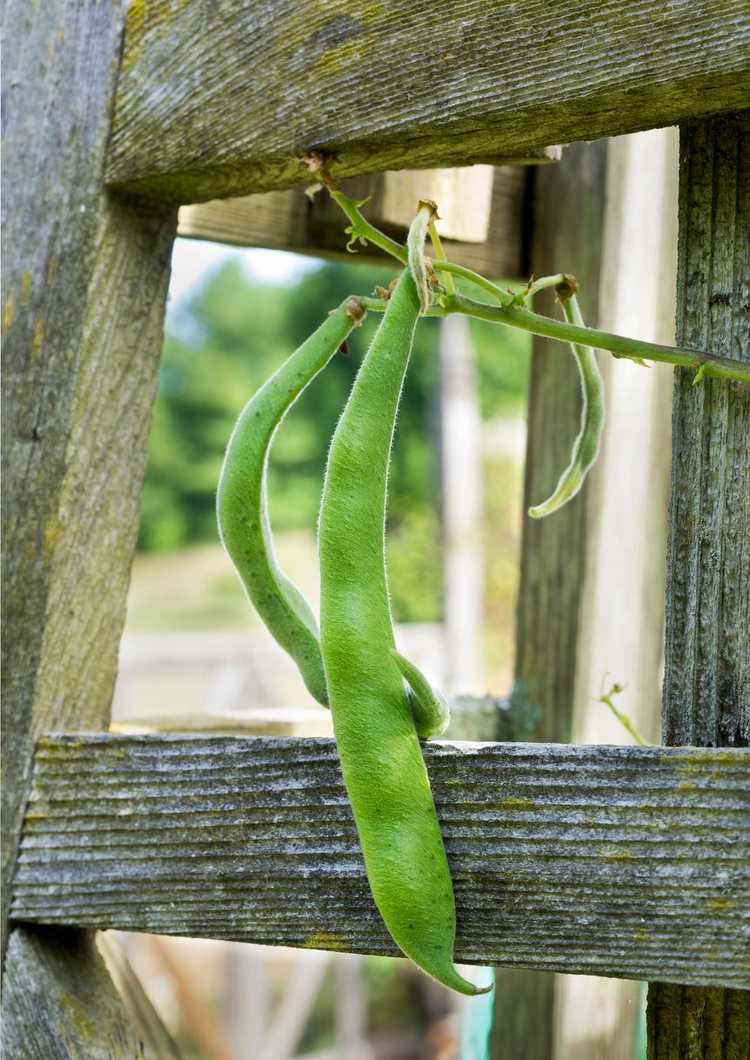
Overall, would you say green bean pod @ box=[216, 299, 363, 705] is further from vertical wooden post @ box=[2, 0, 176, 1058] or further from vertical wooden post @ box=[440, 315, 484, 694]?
vertical wooden post @ box=[440, 315, 484, 694]

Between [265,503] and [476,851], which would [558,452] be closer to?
[265,503]

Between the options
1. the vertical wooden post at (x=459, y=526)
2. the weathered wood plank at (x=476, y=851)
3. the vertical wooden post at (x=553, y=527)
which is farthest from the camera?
the vertical wooden post at (x=459, y=526)

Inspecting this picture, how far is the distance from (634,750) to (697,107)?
1.36 ft

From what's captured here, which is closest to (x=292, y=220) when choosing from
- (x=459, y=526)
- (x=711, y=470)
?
(x=711, y=470)

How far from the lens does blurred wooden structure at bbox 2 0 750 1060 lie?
0.74m

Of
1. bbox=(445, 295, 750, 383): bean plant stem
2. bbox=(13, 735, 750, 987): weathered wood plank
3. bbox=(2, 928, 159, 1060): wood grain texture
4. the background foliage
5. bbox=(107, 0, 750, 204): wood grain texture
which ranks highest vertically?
the background foliage

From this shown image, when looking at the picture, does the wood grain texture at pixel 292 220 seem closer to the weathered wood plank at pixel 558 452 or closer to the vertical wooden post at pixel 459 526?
the weathered wood plank at pixel 558 452

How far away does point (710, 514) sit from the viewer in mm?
811

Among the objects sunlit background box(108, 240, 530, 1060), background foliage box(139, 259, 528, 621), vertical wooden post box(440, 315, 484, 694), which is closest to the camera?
sunlit background box(108, 240, 530, 1060)

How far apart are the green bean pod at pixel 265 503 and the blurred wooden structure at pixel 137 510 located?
92mm

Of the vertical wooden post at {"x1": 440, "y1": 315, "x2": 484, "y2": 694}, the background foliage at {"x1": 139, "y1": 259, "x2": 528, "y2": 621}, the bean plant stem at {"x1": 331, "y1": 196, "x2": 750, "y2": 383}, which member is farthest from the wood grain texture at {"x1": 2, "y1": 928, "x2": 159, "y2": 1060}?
the background foliage at {"x1": 139, "y1": 259, "x2": 528, "y2": 621}

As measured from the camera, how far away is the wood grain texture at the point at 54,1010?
978mm

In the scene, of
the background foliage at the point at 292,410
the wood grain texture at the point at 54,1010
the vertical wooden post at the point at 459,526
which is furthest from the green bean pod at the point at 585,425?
the background foliage at the point at 292,410

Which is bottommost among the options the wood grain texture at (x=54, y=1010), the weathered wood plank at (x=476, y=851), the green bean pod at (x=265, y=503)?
the wood grain texture at (x=54, y=1010)
